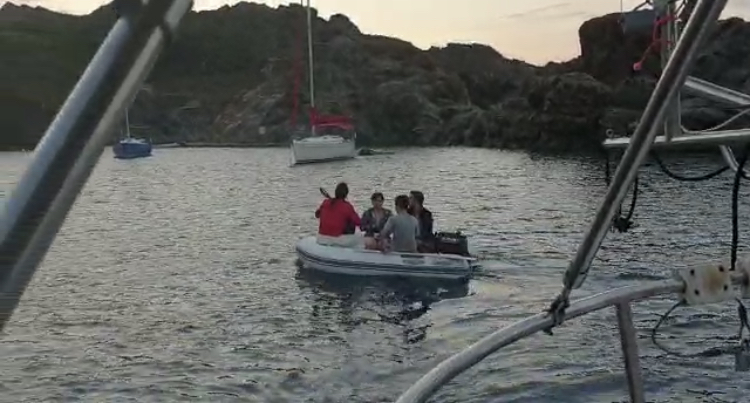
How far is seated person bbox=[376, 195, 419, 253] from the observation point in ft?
52.1

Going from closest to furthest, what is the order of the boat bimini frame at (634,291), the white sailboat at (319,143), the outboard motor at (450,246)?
the boat bimini frame at (634,291) → the outboard motor at (450,246) → the white sailboat at (319,143)

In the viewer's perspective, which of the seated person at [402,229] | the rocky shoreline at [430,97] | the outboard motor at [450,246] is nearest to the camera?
the seated person at [402,229]

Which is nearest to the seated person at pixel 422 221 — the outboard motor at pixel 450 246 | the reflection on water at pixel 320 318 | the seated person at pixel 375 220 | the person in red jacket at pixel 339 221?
the outboard motor at pixel 450 246

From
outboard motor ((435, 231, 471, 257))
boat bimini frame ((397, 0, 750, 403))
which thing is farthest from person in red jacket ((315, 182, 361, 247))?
boat bimini frame ((397, 0, 750, 403))

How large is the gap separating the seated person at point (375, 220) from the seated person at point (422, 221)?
0.45 metres

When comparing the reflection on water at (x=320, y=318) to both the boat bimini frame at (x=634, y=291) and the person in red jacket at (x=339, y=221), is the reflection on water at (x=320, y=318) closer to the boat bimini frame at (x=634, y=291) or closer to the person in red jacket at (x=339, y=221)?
the person in red jacket at (x=339, y=221)

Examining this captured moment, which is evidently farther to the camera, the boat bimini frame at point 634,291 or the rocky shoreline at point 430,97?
the rocky shoreline at point 430,97

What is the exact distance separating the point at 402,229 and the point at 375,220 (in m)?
0.88

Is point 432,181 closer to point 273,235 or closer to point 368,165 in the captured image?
point 368,165

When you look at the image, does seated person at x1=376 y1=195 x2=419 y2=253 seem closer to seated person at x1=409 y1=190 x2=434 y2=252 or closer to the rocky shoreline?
seated person at x1=409 y1=190 x2=434 y2=252

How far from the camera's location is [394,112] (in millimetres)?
107375

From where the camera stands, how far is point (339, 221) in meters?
17.3

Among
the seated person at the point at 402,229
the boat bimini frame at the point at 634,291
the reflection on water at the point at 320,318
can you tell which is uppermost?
the boat bimini frame at the point at 634,291

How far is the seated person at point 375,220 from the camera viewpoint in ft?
54.7
